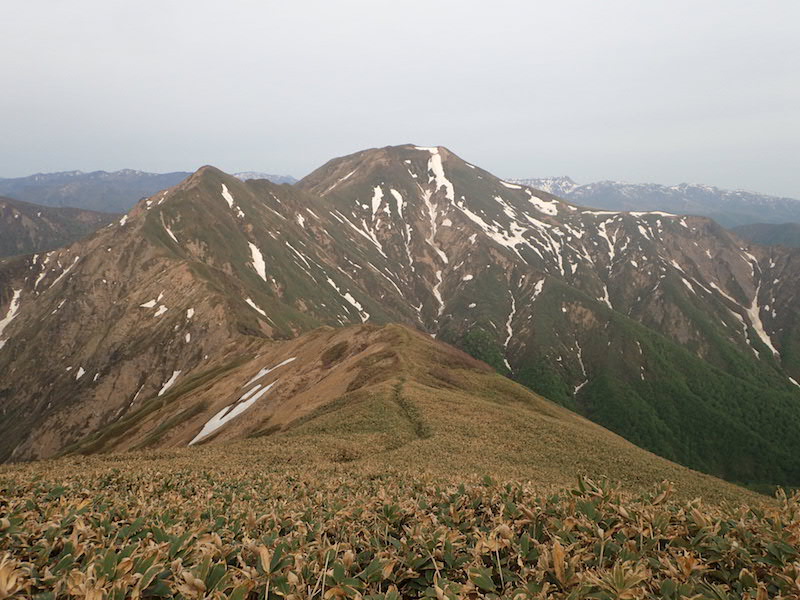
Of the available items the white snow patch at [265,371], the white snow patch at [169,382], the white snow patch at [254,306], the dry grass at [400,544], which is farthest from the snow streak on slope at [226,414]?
the white snow patch at [254,306]

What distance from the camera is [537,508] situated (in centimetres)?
931

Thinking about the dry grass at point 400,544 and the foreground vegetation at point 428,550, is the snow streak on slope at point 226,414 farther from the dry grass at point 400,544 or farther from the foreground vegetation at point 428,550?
the foreground vegetation at point 428,550

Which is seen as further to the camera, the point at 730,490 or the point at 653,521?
the point at 730,490

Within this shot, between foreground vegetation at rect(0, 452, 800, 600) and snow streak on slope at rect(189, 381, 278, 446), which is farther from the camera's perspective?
snow streak on slope at rect(189, 381, 278, 446)

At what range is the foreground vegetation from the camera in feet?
19.3

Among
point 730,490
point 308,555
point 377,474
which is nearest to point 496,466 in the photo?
point 377,474

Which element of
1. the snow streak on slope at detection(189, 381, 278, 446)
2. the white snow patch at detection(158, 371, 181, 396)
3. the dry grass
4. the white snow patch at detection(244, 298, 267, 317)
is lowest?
the white snow patch at detection(158, 371, 181, 396)

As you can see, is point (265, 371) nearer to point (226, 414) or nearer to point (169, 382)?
point (226, 414)

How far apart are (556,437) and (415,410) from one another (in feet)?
40.9

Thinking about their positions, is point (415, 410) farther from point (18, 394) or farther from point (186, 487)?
point (18, 394)

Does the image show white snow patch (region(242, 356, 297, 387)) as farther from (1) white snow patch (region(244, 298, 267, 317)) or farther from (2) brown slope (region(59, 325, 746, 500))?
(1) white snow patch (region(244, 298, 267, 317))

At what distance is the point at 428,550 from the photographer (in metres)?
7.59

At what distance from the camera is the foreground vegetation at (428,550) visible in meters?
5.88

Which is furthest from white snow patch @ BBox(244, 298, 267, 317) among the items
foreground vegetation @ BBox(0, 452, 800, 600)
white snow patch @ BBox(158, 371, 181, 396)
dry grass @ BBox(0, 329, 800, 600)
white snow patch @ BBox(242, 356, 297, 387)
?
foreground vegetation @ BBox(0, 452, 800, 600)
